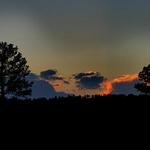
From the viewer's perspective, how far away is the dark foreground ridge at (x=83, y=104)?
25.2 meters

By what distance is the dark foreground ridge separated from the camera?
82.8 ft

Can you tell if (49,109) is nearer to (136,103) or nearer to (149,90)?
(136,103)

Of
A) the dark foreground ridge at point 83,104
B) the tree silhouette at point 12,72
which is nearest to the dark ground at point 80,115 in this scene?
the dark foreground ridge at point 83,104

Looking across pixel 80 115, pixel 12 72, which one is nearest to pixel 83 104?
pixel 80 115

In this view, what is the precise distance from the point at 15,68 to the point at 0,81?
281 cm

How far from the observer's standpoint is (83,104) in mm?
26484

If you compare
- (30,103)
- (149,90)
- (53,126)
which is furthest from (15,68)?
(53,126)

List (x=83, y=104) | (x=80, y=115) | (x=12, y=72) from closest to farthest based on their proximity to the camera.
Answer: (x=80, y=115)
(x=83, y=104)
(x=12, y=72)

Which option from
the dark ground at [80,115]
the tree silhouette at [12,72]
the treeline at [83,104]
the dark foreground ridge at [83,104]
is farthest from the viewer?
the tree silhouette at [12,72]

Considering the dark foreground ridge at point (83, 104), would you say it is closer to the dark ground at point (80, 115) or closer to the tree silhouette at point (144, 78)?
the dark ground at point (80, 115)

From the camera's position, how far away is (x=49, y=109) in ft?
84.1

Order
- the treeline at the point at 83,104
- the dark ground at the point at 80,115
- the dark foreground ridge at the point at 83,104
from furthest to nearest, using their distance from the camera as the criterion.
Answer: the treeline at the point at 83,104 < the dark foreground ridge at the point at 83,104 < the dark ground at the point at 80,115

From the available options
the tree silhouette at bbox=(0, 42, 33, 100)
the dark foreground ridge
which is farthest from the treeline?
the tree silhouette at bbox=(0, 42, 33, 100)

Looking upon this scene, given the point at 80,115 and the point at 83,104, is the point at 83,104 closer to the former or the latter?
the point at 83,104
